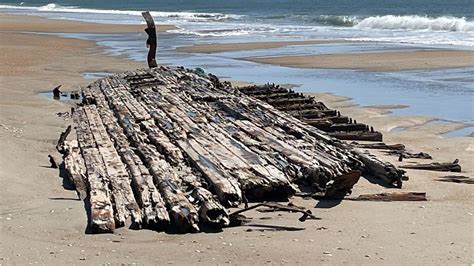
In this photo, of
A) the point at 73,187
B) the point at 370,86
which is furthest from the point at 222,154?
the point at 370,86

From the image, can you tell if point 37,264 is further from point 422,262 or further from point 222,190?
point 422,262

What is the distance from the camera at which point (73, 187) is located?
25.0 feet

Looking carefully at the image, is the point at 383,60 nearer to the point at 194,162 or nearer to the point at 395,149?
the point at 395,149

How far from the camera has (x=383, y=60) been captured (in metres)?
23.8

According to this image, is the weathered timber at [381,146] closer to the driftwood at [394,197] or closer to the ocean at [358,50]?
the driftwood at [394,197]

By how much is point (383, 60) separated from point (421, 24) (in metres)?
21.6

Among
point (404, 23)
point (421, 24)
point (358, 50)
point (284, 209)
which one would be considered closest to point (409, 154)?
point (284, 209)

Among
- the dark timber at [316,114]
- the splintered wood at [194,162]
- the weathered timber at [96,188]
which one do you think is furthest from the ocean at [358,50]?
the weathered timber at [96,188]

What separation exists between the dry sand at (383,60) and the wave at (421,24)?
1463 centimetres

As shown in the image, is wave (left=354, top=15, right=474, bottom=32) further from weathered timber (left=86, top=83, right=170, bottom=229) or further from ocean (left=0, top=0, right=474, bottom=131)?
weathered timber (left=86, top=83, right=170, bottom=229)

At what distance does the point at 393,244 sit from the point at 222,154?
104 inches

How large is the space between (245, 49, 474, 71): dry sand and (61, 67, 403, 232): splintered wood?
36.7 feet

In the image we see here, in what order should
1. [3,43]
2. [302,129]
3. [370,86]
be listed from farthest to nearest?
1. [3,43]
2. [370,86]
3. [302,129]

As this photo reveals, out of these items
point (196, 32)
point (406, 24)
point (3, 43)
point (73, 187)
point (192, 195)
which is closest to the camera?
point (192, 195)
